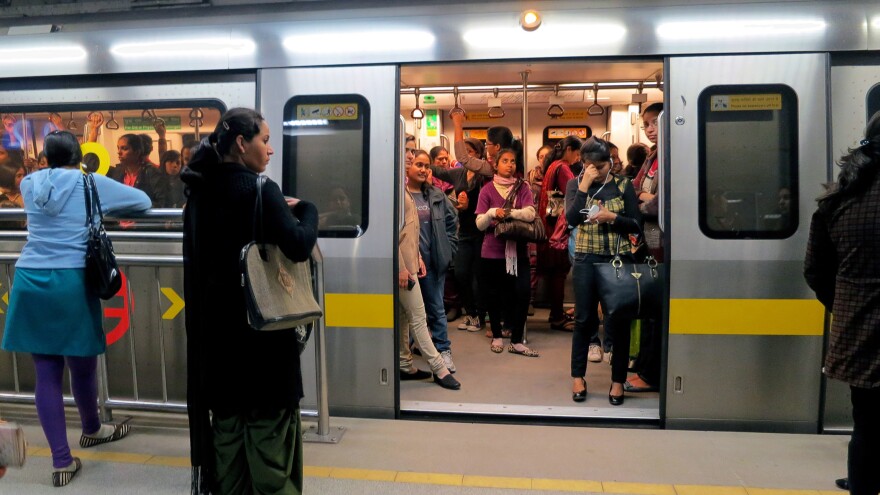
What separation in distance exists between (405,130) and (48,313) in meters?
2.22

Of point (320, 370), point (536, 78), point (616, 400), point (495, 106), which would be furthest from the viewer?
point (495, 106)

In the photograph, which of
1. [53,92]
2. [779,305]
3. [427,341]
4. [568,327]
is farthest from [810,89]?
[53,92]

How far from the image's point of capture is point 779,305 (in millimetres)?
3701

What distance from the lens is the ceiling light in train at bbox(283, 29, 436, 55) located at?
153 inches

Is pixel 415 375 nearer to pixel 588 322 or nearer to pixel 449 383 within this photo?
pixel 449 383

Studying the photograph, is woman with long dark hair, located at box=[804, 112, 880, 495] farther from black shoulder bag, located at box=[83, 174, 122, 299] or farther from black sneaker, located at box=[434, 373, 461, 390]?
black shoulder bag, located at box=[83, 174, 122, 299]

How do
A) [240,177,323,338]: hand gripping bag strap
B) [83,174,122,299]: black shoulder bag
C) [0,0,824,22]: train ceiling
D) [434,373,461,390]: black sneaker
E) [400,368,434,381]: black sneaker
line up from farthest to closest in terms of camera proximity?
[400,368,434,381]: black sneaker → [434,373,461,390]: black sneaker → [0,0,824,22]: train ceiling → [83,174,122,299]: black shoulder bag → [240,177,323,338]: hand gripping bag strap

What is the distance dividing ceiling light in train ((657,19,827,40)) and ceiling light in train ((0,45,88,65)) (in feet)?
12.0

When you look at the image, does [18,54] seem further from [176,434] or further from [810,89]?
[810,89]

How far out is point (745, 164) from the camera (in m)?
3.77

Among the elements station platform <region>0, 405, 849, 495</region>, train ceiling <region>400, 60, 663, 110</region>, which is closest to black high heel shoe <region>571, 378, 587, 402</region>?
station platform <region>0, 405, 849, 495</region>

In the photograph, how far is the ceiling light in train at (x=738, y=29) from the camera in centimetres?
365

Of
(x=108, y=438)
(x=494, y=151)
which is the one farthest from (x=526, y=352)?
(x=108, y=438)

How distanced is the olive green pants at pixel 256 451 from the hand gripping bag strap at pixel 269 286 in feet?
1.12
